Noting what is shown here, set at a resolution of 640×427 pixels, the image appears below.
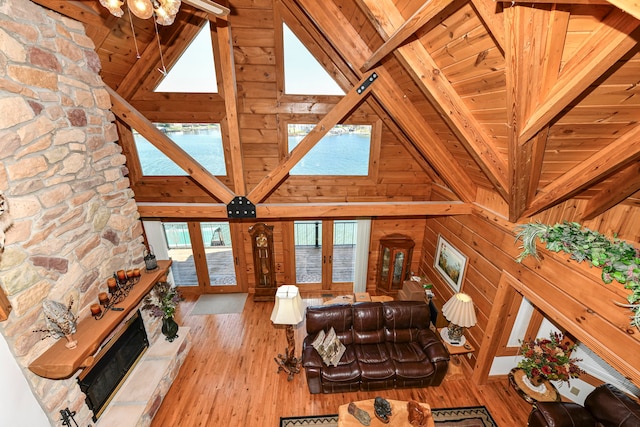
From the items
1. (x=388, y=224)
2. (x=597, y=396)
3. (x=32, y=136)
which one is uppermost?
(x=32, y=136)

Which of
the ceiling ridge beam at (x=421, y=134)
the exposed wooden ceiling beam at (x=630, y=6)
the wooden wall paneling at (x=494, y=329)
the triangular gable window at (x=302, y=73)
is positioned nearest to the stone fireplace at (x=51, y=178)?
the triangular gable window at (x=302, y=73)

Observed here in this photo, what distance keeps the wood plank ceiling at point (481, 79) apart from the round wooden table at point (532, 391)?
2369mm

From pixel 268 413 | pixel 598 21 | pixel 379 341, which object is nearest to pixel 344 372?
pixel 379 341

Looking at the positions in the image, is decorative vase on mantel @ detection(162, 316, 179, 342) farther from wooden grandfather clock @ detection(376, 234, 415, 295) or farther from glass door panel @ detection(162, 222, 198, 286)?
wooden grandfather clock @ detection(376, 234, 415, 295)

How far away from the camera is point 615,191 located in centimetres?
248

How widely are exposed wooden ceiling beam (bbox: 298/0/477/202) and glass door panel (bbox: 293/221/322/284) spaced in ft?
9.96

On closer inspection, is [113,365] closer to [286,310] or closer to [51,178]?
[286,310]

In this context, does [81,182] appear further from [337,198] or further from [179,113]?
[337,198]

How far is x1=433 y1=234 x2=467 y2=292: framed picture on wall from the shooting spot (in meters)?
4.31

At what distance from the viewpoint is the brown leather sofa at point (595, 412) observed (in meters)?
2.74

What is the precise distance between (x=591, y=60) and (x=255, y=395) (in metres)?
4.82

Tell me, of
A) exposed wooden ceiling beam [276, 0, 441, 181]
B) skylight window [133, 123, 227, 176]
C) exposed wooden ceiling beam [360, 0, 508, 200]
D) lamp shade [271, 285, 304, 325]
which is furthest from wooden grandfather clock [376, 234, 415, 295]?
skylight window [133, 123, 227, 176]

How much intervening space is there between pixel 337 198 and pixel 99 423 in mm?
4536

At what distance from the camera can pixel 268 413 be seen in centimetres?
345
